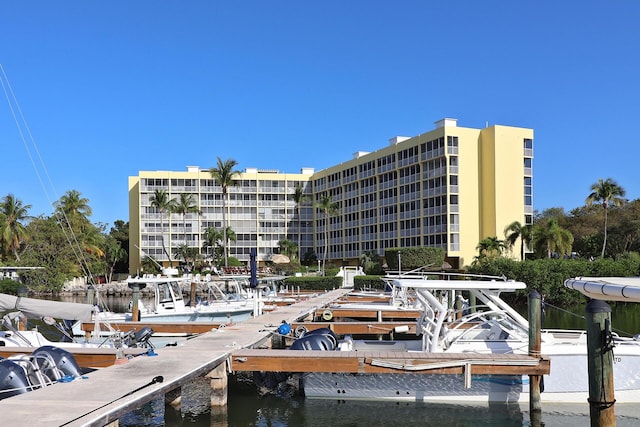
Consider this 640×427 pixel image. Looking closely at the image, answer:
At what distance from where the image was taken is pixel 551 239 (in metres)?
55.8

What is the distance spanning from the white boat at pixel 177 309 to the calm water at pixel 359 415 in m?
11.4

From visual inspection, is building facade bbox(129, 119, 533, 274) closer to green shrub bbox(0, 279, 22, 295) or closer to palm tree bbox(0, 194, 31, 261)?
palm tree bbox(0, 194, 31, 261)

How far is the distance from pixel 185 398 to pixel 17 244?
2764 inches

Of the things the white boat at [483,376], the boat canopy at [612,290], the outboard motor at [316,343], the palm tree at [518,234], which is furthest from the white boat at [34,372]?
the palm tree at [518,234]

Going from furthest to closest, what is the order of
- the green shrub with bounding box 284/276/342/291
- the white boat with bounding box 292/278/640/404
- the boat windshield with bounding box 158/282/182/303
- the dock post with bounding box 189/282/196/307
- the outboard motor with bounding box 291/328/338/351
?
1. the green shrub with bounding box 284/276/342/291
2. the dock post with bounding box 189/282/196/307
3. the boat windshield with bounding box 158/282/182/303
4. the outboard motor with bounding box 291/328/338/351
5. the white boat with bounding box 292/278/640/404

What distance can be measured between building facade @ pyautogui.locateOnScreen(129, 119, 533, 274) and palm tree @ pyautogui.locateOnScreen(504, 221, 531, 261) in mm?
1815

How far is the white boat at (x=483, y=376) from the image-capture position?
1464 centimetres

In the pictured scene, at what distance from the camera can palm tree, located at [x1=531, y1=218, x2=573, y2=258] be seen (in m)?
55.6

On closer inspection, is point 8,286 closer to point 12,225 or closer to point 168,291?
point 12,225

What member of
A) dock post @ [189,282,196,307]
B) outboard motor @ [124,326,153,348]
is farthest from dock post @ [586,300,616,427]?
dock post @ [189,282,196,307]

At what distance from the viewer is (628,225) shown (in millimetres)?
67562

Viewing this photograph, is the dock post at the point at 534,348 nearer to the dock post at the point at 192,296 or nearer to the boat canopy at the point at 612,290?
the boat canopy at the point at 612,290

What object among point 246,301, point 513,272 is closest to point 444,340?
point 246,301

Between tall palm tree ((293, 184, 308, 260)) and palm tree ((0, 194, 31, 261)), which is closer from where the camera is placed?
palm tree ((0, 194, 31, 261))
